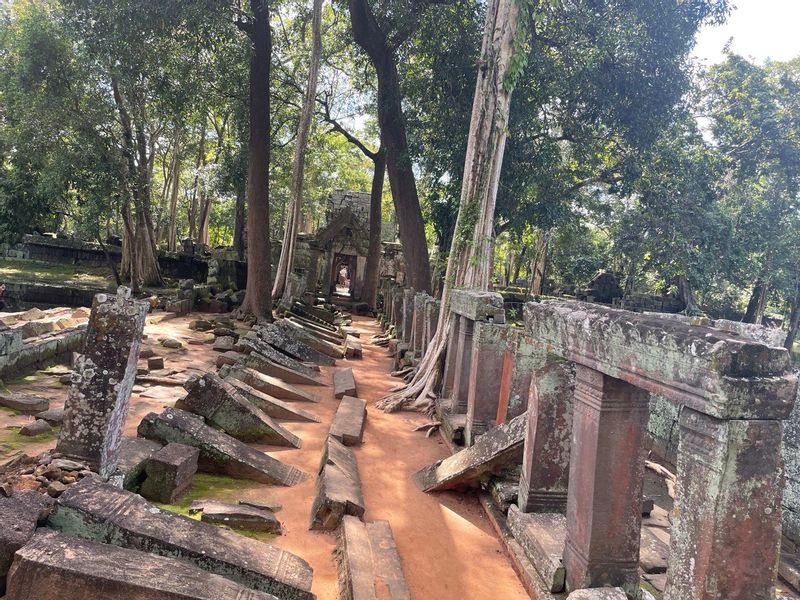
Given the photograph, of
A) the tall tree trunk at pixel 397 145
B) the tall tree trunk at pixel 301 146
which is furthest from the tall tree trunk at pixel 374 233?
the tall tree trunk at pixel 397 145

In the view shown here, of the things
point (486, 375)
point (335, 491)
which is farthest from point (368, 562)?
point (486, 375)

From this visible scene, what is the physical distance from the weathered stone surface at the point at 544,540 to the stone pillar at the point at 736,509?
1.05 metres

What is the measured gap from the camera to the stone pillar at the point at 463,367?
6664mm

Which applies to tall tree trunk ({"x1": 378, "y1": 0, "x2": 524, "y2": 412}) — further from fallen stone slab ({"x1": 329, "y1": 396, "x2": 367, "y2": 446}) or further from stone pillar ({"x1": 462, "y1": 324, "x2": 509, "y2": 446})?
stone pillar ({"x1": 462, "y1": 324, "x2": 509, "y2": 446})

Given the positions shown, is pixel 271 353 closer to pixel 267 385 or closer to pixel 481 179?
pixel 267 385

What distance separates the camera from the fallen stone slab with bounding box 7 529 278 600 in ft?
7.41

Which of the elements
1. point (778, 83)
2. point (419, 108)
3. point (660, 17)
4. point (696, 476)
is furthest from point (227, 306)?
point (778, 83)

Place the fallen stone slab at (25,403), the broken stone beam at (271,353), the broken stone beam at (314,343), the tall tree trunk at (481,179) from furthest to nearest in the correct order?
1. the broken stone beam at (314,343)
2. the broken stone beam at (271,353)
3. the tall tree trunk at (481,179)
4. the fallen stone slab at (25,403)

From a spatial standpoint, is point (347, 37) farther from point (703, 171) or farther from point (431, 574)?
point (431, 574)

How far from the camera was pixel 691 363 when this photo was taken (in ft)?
6.97

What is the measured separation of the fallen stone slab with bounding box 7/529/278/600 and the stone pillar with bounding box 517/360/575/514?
210 cm

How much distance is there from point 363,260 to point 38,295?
43.2ft

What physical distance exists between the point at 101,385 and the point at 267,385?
359 centimetres

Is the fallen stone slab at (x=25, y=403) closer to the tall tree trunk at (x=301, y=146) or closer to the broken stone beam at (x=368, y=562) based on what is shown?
the broken stone beam at (x=368, y=562)
